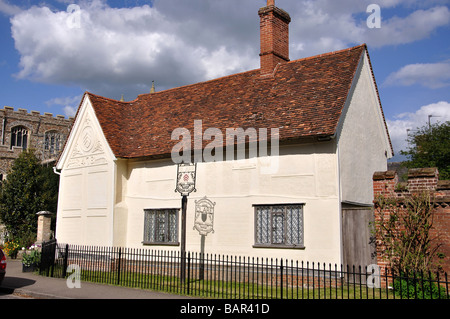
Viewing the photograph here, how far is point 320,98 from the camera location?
48.0ft

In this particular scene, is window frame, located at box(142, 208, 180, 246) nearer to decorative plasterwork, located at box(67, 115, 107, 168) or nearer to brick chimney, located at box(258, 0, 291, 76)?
decorative plasterwork, located at box(67, 115, 107, 168)

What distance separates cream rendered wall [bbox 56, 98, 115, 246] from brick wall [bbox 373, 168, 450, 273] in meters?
10.7

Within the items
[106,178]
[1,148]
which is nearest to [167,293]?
[106,178]

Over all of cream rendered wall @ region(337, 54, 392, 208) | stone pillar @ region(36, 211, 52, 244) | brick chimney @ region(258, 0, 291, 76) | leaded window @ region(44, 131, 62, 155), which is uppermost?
leaded window @ region(44, 131, 62, 155)

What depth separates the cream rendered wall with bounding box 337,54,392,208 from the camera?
14023 mm

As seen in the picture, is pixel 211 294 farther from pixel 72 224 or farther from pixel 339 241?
pixel 72 224

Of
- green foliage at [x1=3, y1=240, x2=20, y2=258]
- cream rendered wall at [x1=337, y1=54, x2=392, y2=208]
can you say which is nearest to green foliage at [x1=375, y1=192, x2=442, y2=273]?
cream rendered wall at [x1=337, y1=54, x2=392, y2=208]

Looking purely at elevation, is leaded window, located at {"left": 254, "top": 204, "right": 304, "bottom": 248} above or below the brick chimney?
below

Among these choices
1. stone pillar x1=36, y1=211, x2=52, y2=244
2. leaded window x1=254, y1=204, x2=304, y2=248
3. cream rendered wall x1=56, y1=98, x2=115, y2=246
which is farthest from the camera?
stone pillar x1=36, y1=211, x2=52, y2=244

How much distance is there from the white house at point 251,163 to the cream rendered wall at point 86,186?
48mm

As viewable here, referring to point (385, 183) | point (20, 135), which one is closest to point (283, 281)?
point (385, 183)

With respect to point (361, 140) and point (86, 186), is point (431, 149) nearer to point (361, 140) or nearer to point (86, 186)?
point (361, 140)

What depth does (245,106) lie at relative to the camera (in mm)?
16516
